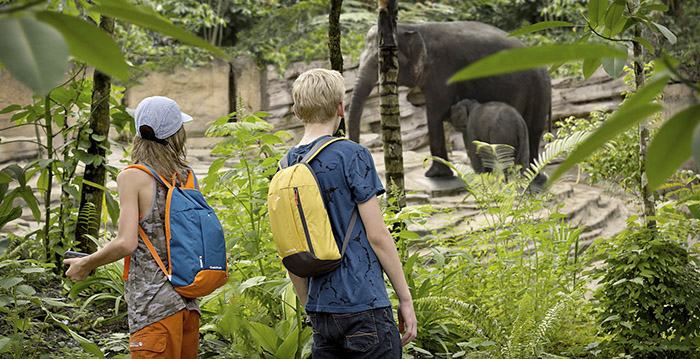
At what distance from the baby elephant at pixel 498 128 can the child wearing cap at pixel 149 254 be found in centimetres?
688

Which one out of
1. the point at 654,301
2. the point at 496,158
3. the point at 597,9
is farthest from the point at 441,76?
the point at 597,9

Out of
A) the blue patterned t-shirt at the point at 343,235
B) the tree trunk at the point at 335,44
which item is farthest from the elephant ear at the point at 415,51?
the blue patterned t-shirt at the point at 343,235

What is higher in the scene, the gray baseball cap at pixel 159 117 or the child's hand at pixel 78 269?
the gray baseball cap at pixel 159 117

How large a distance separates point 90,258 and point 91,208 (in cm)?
148

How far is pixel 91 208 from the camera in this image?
138 inches

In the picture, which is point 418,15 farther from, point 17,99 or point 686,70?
point 17,99

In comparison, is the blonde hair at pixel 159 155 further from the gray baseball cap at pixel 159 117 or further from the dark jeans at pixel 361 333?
the dark jeans at pixel 361 333

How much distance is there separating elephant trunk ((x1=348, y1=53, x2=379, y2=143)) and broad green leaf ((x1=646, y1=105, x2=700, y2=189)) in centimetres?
859

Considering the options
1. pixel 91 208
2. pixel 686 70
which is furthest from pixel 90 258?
pixel 686 70

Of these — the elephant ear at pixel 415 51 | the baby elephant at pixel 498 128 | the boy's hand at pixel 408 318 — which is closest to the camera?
the boy's hand at pixel 408 318

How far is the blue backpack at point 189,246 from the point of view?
2158 millimetres

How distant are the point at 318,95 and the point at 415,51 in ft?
23.8

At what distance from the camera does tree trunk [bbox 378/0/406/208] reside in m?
3.85

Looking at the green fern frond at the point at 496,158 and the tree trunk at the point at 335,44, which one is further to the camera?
the green fern frond at the point at 496,158
